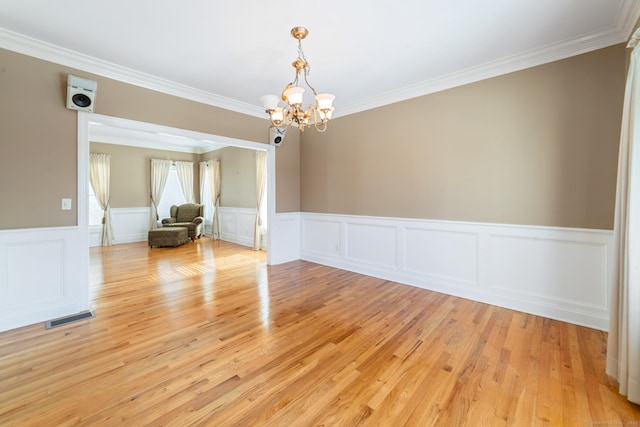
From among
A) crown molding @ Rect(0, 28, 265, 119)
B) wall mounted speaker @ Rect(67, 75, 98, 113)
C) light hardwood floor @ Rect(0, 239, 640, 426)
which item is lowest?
light hardwood floor @ Rect(0, 239, 640, 426)

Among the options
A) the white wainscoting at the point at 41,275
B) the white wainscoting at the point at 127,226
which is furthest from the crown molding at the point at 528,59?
the white wainscoting at the point at 127,226

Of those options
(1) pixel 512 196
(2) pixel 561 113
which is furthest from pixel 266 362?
(2) pixel 561 113

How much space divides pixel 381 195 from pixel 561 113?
225 centimetres

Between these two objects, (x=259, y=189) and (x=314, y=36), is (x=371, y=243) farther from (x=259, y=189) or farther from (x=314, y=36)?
(x=259, y=189)

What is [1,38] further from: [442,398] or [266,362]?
[442,398]

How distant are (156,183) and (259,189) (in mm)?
3691

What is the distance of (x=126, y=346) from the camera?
7.80 ft

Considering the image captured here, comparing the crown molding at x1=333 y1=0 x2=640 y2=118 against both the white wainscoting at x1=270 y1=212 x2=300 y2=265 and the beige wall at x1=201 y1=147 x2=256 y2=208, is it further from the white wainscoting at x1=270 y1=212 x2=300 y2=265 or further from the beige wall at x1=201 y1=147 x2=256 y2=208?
the beige wall at x1=201 y1=147 x2=256 y2=208

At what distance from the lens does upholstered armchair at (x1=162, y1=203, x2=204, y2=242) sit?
25.1 feet

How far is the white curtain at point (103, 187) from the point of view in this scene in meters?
6.91

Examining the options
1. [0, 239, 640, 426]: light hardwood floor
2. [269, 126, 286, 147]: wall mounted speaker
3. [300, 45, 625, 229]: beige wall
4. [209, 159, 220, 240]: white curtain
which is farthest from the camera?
[209, 159, 220, 240]: white curtain

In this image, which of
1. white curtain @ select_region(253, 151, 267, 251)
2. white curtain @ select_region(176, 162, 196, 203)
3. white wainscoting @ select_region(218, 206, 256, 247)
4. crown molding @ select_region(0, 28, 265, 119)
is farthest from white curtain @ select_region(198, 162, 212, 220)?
crown molding @ select_region(0, 28, 265, 119)

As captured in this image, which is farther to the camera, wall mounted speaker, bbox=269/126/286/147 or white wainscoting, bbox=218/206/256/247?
white wainscoting, bbox=218/206/256/247

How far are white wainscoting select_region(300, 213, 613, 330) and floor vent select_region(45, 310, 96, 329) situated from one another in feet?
11.5
